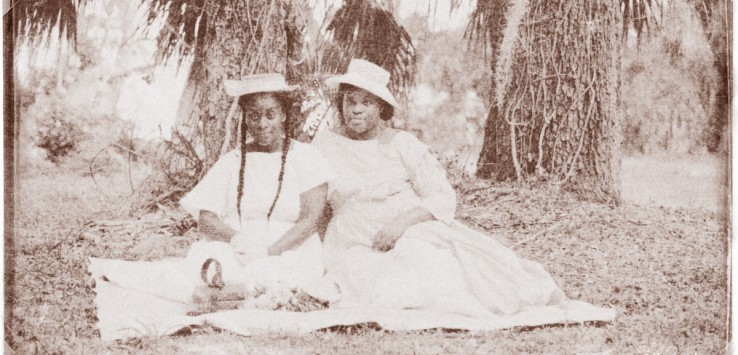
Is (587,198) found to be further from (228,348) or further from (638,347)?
(228,348)

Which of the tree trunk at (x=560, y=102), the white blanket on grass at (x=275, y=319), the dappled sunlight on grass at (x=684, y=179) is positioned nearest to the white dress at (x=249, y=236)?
the white blanket on grass at (x=275, y=319)

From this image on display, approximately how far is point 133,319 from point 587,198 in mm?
2684

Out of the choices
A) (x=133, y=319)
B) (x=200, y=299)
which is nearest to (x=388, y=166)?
(x=200, y=299)

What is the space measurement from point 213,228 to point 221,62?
998 mm

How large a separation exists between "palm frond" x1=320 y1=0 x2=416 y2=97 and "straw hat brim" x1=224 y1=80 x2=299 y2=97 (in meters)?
0.30

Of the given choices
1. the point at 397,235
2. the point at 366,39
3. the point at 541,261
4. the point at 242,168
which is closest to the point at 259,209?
the point at 242,168

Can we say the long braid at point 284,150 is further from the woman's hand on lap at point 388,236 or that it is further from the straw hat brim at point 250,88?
the woman's hand on lap at point 388,236

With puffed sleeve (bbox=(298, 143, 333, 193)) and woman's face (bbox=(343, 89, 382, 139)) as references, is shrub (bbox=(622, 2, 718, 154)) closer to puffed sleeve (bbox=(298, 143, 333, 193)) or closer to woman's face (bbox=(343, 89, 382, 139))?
woman's face (bbox=(343, 89, 382, 139))

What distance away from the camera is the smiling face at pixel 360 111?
4504 millimetres

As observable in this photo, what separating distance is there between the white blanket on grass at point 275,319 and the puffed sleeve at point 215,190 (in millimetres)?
553

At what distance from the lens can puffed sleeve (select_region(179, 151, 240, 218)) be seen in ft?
14.8

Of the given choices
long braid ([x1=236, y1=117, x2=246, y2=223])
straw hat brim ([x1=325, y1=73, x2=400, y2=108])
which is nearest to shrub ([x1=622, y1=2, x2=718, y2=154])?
straw hat brim ([x1=325, y1=73, x2=400, y2=108])

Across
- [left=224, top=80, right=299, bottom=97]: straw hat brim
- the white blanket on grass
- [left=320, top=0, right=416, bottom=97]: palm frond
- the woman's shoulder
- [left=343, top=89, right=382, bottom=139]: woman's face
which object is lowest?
the white blanket on grass

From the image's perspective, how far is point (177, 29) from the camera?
480 centimetres
